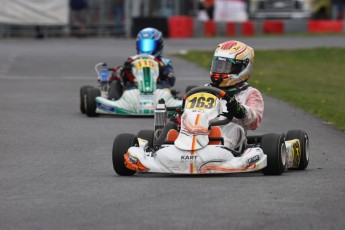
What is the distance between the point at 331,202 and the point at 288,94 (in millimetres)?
11696

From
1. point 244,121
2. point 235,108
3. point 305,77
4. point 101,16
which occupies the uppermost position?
point 235,108

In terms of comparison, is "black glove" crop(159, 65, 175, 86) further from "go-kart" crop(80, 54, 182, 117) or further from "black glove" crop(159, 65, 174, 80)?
"go-kart" crop(80, 54, 182, 117)

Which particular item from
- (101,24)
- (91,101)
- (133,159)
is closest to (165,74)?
(91,101)

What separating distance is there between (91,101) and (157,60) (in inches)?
48.1

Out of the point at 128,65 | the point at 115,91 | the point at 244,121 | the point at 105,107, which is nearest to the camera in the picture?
the point at 244,121

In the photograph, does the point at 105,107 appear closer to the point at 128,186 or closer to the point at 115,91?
the point at 115,91

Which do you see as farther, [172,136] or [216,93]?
[172,136]

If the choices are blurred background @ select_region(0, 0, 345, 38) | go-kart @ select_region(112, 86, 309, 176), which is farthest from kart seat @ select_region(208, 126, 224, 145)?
blurred background @ select_region(0, 0, 345, 38)

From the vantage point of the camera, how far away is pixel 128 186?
853cm

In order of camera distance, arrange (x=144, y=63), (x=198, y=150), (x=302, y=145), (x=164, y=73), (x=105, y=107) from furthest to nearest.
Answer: (x=164, y=73), (x=144, y=63), (x=105, y=107), (x=302, y=145), (x=198, y=150)

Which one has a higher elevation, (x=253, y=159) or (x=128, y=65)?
(x=253, y=159)

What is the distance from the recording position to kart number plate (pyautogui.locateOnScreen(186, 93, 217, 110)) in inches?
368

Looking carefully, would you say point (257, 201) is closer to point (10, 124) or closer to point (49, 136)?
point (49, 136)

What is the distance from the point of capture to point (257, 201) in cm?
764
